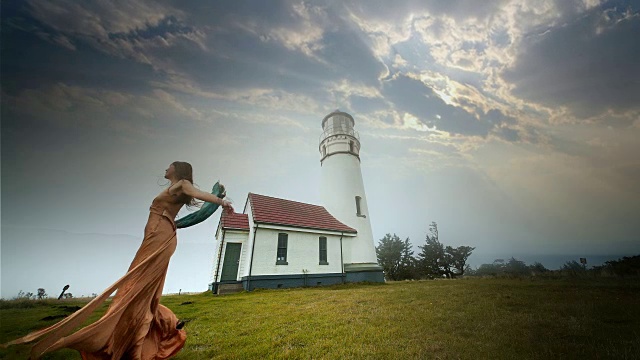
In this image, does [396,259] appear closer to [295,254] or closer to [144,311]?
[295,254]

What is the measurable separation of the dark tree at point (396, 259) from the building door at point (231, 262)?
19.3 m

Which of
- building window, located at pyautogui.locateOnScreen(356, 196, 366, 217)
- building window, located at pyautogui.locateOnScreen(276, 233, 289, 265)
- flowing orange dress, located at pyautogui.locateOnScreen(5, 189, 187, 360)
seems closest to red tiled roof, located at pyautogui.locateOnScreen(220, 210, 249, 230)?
building window, located at pyautogui.locateOnScreen(276, 233, 289, 265)

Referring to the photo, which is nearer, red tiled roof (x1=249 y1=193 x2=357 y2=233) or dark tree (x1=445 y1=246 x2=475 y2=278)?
red tiled roof (x1=249 y1=193 x2=357 y2=233)

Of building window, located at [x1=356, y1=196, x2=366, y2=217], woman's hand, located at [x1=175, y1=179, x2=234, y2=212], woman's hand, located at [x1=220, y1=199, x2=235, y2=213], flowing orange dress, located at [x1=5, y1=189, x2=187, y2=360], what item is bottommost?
flowing orange dress, located at [x1=5, y1=189, x2=187, y2=360]

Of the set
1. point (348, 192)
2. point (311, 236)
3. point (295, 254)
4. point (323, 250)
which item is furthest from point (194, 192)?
point (348, 192)

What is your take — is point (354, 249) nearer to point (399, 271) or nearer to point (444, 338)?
point (399, 271)

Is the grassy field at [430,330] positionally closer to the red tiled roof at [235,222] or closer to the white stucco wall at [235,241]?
the white stucco wall at [235,241]

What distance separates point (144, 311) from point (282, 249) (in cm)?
1308

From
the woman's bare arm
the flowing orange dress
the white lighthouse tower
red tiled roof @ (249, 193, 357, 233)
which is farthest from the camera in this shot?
the white lighthouse tower

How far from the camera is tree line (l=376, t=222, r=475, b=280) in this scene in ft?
87.1

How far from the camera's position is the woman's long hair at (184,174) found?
10.7 feet

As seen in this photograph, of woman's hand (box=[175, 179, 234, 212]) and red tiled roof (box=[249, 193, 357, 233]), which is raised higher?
red tiled roof (box=[249, 193, 357, 233])

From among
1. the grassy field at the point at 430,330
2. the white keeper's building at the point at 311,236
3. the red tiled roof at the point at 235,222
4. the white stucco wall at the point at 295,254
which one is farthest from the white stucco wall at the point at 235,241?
the grassy field at the point at 430,330

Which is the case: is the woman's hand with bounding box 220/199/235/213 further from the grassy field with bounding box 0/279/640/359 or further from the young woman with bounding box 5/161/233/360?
the grassy field with bounding box 0/279/640/359
